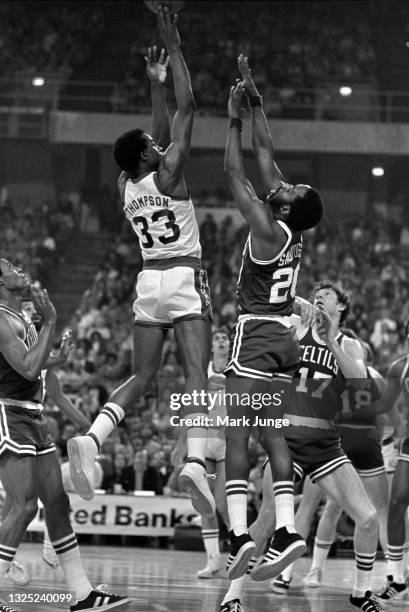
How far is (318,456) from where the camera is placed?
7547 millimetres

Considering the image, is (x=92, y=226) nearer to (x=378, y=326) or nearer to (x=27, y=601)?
(x=378, y=326)

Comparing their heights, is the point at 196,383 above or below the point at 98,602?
above

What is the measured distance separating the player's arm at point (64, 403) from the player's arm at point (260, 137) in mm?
2802

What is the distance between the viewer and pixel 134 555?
12352 mm

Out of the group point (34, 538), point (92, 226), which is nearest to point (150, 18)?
point (92, 226)

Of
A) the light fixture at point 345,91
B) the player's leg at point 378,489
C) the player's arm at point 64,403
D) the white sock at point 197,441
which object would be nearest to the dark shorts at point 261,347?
the white sock at point 197,441

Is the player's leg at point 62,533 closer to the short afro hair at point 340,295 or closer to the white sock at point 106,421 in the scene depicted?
the white sock at point 106,421

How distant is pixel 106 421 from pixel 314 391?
181 centimetres

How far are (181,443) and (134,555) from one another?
11.5ft

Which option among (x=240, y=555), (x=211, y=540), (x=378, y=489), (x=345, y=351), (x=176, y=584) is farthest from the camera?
(x=211, y=540)

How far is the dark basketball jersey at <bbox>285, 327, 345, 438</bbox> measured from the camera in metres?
7.67

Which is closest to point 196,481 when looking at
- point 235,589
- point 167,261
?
point 235,589

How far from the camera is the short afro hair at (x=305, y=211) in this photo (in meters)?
6.68

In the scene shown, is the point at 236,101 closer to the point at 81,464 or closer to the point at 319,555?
the point at 81,464
